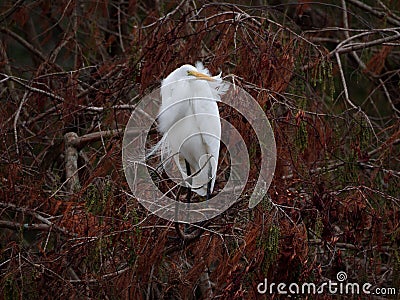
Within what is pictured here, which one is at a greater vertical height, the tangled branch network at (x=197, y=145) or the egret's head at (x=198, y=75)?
the egret's head at (x=198, y=75)

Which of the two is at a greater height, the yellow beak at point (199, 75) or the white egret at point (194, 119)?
the yellow beak at point (199, 75)

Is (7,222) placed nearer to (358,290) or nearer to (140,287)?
(140,287)

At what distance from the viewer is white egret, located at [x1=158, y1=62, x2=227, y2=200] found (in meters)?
2.10

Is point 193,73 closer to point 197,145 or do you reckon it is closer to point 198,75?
point 198,75

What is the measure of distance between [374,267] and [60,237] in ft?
3.39

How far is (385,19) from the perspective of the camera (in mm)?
2982

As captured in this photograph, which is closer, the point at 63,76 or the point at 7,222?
the point at 7,222

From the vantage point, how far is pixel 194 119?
2.12 meters

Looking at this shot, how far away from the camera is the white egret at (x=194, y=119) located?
210 cm

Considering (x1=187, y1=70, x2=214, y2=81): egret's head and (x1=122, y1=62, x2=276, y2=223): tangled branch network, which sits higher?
(x1=187, y1=70, x2=214, y2=81): egret's head

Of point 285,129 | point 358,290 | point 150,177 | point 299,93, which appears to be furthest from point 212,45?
point 358,290

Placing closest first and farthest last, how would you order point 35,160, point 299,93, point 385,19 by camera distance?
point 299,93, point 35,160, point 385,19

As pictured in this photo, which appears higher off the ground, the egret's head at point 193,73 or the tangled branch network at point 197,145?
the egret's head at point 193,73

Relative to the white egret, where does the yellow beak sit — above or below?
above
